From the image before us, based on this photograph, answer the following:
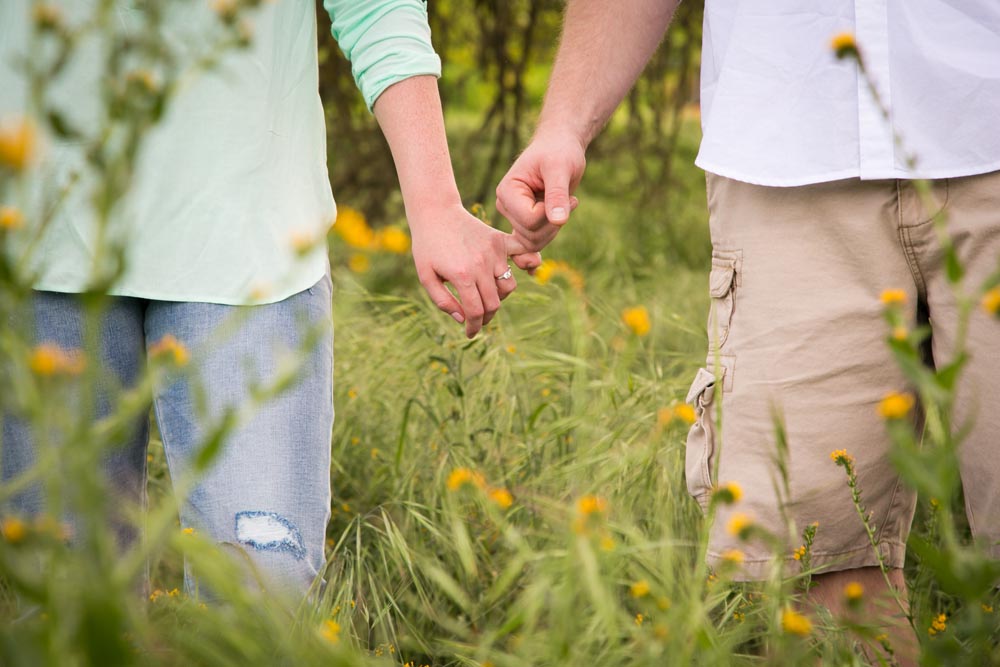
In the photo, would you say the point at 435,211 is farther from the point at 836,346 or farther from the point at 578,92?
the point at 836,346

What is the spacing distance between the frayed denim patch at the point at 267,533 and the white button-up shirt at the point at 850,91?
766 millimetres

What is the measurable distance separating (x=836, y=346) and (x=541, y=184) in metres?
0.50

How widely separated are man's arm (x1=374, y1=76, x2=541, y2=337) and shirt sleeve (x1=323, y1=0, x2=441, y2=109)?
0.02m

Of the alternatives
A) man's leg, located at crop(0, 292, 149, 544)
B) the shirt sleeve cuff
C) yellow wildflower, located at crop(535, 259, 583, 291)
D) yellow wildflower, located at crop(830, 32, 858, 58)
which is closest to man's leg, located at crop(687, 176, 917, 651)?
yellow wildflower, located at crop(535, 259, 583, 291)

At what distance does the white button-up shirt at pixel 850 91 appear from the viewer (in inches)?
50.9

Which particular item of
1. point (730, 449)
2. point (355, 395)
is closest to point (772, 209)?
point (730, 449)

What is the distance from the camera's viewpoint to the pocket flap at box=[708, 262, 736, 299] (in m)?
1.48

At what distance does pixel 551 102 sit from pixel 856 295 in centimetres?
57

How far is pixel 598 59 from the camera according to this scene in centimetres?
160

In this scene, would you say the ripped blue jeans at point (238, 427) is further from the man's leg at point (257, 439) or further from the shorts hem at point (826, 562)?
the shorts hem at point (826, 562)

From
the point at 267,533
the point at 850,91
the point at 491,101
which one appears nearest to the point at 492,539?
the point at 267,533

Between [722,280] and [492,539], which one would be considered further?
[492,539]

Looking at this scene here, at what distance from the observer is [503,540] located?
1.88m

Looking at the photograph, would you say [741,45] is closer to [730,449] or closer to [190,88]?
[730,449]
